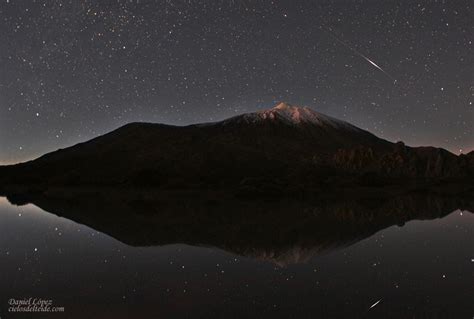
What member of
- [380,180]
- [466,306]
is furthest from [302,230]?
[380,180]

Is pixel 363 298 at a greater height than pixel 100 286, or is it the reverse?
pixel 100 286

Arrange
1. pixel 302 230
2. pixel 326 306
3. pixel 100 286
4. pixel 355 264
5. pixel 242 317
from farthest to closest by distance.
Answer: pixel 302 230
pixel 355 264
pixel 100 286
pixel 326 306
pixel 242 317

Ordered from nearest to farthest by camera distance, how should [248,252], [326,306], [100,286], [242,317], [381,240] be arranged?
[242,317] → [326,306] → [100,286] → [248,252] → [381,240]

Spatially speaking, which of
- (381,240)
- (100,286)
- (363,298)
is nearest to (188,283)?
(100,286)

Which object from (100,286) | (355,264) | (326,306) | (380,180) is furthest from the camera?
(380,180)

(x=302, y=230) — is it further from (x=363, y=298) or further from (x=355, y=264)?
(x=363, y=298)

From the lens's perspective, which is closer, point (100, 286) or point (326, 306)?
point (326, 306)
